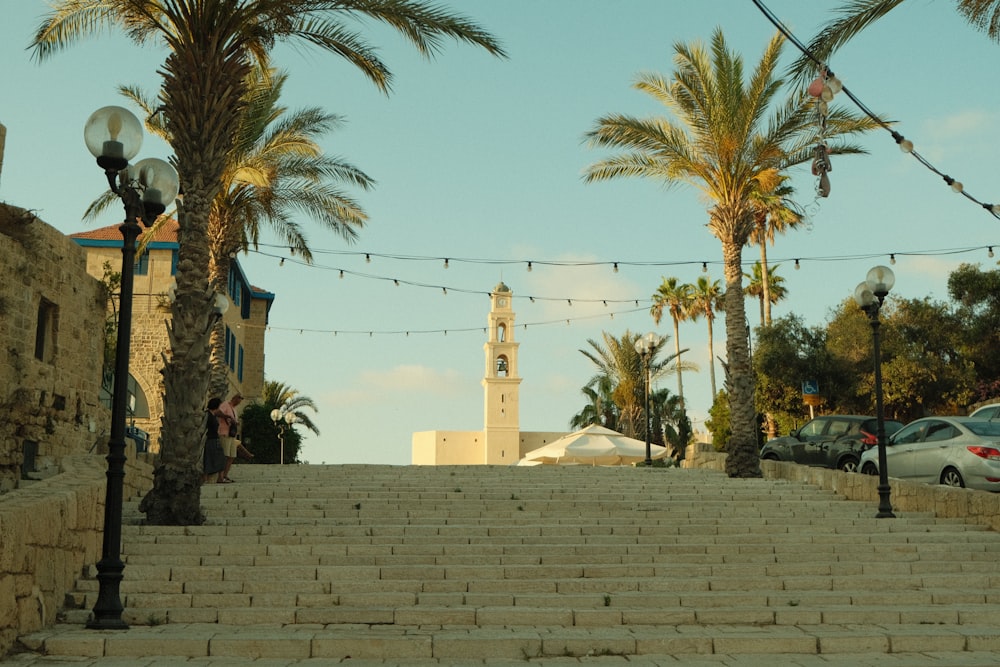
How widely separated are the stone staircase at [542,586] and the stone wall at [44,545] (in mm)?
260

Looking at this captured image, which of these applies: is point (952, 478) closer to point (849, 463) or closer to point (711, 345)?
point (849, 463)

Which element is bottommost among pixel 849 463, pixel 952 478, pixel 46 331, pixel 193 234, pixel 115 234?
pixel 952 478

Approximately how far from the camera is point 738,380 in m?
21.8

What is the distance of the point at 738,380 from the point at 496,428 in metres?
32.1

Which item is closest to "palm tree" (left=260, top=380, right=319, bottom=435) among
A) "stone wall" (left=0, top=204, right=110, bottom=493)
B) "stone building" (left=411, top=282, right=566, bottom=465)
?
"stone building" (left=411, top=282, right=566, bottom=465)

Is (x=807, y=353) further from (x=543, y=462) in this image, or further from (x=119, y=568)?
(x=119, y=568)

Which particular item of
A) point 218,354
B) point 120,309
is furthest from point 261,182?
point 120,309

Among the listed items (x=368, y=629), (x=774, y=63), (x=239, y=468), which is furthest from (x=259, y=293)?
(x=368, y=629)

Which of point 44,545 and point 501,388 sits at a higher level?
point 501,388

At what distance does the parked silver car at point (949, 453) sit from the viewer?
15.3 m

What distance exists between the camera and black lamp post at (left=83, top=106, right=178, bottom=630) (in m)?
8.72

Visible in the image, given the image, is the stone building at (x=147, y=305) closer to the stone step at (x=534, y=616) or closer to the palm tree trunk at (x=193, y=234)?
the palm tree trunk at (x=193, y=234)

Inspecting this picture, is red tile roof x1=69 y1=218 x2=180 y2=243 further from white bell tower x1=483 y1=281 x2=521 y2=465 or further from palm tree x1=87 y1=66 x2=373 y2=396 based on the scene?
white bell tower x1=483 y1=281 x2=521 y2=465

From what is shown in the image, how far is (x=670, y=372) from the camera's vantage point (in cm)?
5822
